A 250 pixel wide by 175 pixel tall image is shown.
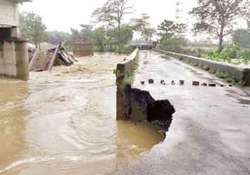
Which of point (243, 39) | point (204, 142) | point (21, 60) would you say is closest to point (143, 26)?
point (243, 39)

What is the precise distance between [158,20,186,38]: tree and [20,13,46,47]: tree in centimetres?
2052

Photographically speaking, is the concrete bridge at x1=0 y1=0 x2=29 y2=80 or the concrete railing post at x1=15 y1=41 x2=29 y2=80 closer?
the concrete bridge at x1=0 y1=0 x2=29 y2=80

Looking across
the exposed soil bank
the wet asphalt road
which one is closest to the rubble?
the exposed soil bank

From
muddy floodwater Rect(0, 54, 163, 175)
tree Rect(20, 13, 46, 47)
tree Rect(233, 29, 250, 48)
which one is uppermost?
tree Rect(20, 13, 46, 47)

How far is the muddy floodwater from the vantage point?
640 centimetres

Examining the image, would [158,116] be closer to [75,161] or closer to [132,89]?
[132,89]

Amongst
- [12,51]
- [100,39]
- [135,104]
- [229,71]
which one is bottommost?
[135,104]

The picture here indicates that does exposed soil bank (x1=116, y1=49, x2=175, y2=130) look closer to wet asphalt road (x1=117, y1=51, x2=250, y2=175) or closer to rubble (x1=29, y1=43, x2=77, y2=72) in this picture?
wet asphalt road (x1=117, y1=51, x2=250, y2=175)

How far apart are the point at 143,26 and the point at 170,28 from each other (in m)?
12.4

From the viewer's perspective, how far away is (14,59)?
20.2 metres

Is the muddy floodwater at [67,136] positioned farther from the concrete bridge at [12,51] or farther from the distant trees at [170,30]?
the distant trees at [170,30]

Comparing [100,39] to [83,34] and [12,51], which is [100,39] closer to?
[83,34]

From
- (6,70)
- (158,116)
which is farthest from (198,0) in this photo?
(158,116)

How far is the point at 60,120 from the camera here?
33.7 feet
